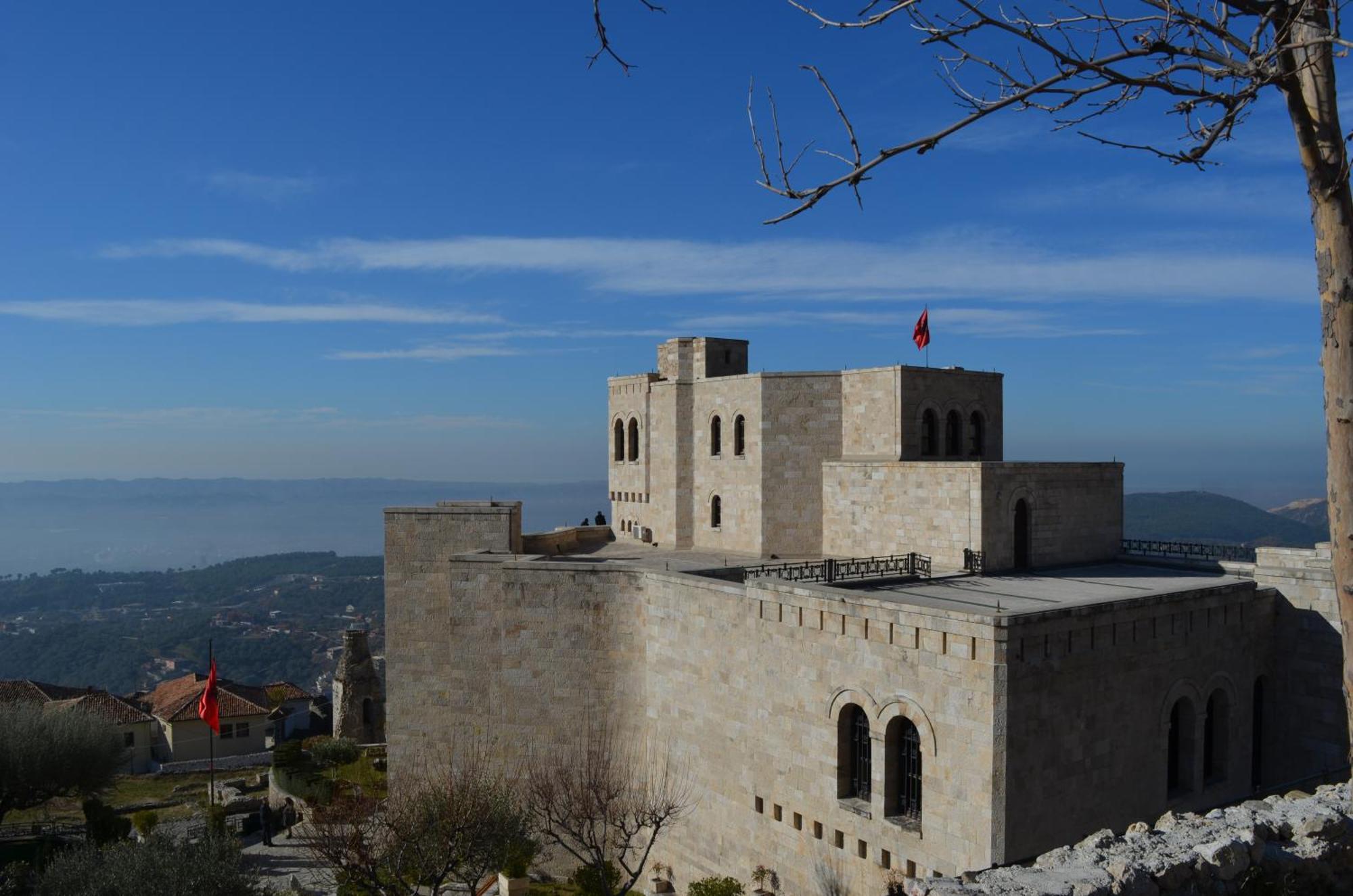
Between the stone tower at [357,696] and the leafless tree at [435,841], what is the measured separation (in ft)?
59.8

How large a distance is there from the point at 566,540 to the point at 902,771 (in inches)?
667

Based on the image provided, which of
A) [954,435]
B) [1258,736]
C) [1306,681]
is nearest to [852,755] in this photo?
[1258,736]

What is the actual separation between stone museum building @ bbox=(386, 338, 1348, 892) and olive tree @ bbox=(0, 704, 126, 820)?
16.6 metres

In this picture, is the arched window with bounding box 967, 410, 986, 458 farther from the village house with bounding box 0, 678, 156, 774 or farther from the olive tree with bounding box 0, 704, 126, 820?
the village house with bounding box 0, 678, 156, 774

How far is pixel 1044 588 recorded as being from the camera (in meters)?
21.3

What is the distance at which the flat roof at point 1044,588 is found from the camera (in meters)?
18.2

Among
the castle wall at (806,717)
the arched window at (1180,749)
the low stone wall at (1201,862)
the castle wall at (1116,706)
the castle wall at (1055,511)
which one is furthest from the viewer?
the castle wall at (1055,511)

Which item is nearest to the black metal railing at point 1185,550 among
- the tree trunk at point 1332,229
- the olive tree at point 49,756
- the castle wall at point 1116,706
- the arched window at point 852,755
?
the castle wall at point 1116,706

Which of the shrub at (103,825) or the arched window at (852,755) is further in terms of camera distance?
the shrub at (103,825)

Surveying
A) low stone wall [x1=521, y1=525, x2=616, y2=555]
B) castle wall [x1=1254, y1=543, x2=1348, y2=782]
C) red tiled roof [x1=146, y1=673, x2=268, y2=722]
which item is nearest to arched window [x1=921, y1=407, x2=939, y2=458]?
castle wall [x1=1254, y1=543, x2=1348, y2=782]

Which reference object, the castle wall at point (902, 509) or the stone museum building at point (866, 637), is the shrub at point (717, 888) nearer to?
the stone museum building at point (866, 637)

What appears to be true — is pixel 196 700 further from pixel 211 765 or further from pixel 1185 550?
pixel 1185 550

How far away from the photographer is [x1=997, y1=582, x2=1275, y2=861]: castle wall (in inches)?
629

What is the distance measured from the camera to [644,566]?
78.5 feet
